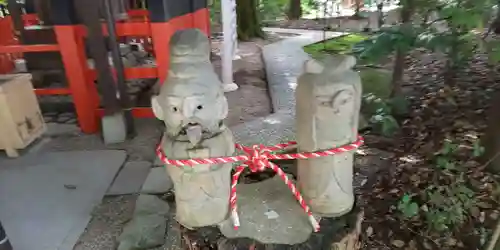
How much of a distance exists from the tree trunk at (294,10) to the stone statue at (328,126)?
457 inches

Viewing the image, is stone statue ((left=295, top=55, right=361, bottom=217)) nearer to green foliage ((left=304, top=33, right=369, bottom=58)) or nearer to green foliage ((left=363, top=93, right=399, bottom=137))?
green foliage ((left=363, top=93, right=399, bottom=137))

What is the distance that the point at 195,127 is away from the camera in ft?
5.15

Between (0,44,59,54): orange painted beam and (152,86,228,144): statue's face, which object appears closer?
(152,86,228,144): statue's face

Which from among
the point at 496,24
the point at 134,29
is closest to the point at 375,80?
the point at 496,24

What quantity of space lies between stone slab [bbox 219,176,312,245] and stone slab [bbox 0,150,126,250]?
1.29m

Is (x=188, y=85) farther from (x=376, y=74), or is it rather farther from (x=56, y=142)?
(x=376, y=74)

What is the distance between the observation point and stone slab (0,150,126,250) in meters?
2.72

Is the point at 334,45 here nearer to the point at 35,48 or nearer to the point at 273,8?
the point at 35,48

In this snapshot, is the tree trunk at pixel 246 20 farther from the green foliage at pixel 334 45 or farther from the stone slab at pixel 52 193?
the stone slab at pixel 52 193

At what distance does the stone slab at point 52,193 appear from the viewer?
2.72 meters

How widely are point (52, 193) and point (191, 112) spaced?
7.00ft

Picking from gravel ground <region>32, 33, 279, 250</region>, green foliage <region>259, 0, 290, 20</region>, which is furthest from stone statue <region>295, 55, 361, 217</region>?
green foliage <region>259, 0, 290, 20</region>

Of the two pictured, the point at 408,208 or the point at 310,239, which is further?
the point at 408,208

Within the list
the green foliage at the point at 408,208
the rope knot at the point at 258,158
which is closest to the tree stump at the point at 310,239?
the rope knot at the point at 258,158
